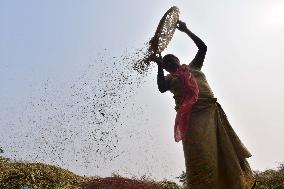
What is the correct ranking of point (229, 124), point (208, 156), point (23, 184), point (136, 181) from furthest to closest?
point (136, 181)
point (23, 184)
point (229, 124)
point (208, 156)

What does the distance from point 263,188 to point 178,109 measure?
15.5 feet

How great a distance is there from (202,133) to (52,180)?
5.49 m

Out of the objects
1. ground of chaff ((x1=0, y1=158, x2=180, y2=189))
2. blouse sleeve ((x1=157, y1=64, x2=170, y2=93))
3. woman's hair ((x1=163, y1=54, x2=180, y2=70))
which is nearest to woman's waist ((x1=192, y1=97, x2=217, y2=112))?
blouse sleeve ((x1=157, y1=64, x2=170, y2=93))

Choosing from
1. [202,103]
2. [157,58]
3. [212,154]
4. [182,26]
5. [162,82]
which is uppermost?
[182,26]

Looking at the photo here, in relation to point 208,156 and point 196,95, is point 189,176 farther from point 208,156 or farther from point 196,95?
point 196,95

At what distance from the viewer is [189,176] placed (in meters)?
4.84

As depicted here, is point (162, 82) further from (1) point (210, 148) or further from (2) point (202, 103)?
(1) point (210, 148)

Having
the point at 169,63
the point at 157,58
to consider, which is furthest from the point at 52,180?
the point at 157,58

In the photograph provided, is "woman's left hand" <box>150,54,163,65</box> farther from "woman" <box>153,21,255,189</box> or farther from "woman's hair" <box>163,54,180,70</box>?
"woman's hair" <box>163,54,180,70</box>

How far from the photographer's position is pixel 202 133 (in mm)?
4871

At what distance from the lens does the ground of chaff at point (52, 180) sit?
919 cm

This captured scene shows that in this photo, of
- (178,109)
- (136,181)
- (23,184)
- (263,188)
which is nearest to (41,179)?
(23,184)

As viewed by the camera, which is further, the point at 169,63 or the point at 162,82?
the point at 169,63

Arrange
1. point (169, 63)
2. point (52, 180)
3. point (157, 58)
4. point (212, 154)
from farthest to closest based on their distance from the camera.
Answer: point (52, 180)
point (169, 63)
point (157, 58)
point (212, 154)
